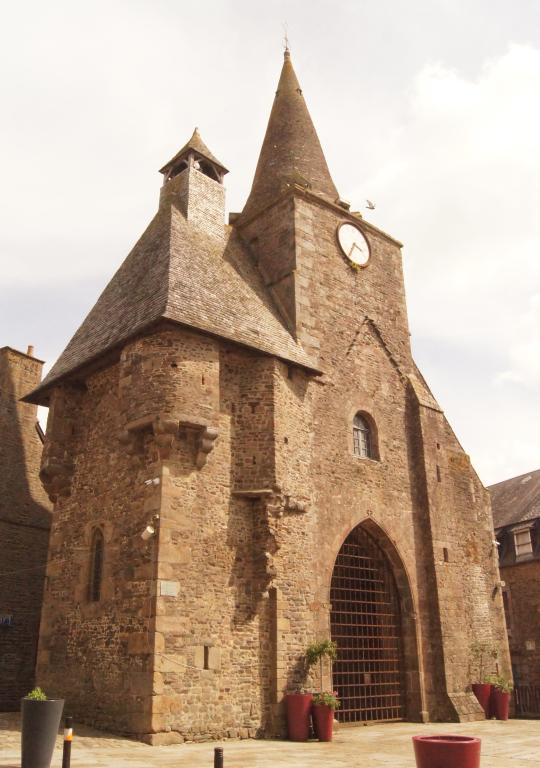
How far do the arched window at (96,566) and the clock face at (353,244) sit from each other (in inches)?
384

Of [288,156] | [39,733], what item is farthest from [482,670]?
[288,156]

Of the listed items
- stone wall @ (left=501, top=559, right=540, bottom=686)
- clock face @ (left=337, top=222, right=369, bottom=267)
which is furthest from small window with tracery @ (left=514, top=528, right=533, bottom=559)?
clock face @ (left=337, top=222, right=369, bottom=267)

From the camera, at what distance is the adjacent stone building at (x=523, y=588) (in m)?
24.7

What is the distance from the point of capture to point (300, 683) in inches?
504

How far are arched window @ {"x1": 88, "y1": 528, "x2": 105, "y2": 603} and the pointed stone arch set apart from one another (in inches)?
189

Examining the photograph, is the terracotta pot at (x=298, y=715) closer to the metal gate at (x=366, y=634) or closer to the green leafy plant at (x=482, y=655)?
the metal gate at (x=366, y=634)

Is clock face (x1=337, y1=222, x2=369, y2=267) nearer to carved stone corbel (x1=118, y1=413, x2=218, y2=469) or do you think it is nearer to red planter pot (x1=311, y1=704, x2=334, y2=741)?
carved stone corbel (x1=118, y1=413, x2=218, y2=469)

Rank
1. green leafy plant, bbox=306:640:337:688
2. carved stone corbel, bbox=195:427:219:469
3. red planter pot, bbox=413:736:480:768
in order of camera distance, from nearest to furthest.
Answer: red planter pot, bbox=413:736:480:768 < carved stone corbel, bbox=195:427:219:469 < green leafy plant, bbox=306:640:337:688

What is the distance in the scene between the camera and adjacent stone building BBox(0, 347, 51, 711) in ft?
56.7

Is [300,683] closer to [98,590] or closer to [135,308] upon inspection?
[98,590]

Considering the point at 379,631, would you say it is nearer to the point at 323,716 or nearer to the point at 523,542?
the point at 323,716

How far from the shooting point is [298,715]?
12.2 m

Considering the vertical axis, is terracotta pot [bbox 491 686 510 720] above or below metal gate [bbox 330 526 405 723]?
below

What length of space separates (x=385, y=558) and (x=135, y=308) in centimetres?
843
